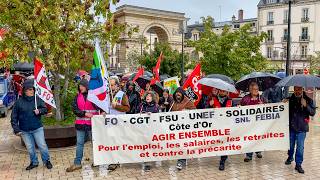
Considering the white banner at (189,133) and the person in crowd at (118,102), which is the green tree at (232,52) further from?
the person in crowd at (118,102)

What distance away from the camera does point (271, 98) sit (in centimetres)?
1238

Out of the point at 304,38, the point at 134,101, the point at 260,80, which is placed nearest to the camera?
the point at 260,80

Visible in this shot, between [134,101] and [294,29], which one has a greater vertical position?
[294,29]

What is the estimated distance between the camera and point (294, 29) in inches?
2483

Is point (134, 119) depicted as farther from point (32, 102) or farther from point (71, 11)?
point (71, 11)

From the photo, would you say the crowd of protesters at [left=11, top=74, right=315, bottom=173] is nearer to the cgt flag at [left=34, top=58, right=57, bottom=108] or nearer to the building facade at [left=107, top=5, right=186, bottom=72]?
the cgt flag at [left=34, top=58, right=57, bottom=108]

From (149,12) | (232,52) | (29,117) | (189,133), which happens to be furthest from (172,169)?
(149,12)

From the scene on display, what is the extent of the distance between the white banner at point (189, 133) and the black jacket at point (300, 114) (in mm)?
223

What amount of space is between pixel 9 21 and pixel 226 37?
9440 mm

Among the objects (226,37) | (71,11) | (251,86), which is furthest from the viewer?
(226,37)

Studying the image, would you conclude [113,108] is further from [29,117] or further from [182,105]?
[29,117]

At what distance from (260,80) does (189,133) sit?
2174mm

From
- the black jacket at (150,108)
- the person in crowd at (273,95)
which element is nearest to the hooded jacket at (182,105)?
the black jacket at (150,108)

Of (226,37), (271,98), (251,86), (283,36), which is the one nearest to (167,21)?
(283,36)
